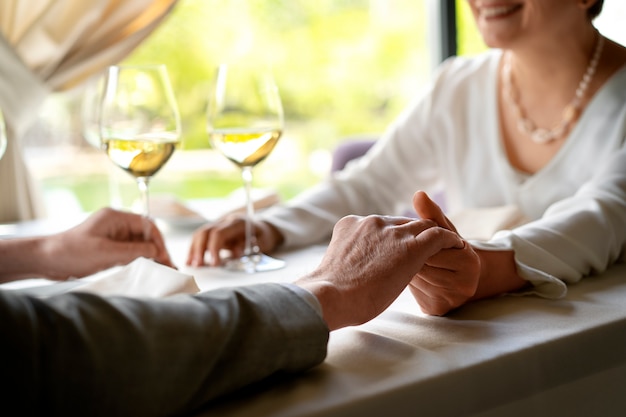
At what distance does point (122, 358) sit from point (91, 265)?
630 mm

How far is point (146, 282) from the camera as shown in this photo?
95cm

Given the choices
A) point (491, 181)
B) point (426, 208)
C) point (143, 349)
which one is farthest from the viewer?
point (491, 181)

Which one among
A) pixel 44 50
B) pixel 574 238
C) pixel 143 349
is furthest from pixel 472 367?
pixel 44 50

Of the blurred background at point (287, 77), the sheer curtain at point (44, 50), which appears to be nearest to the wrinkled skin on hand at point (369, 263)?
the sheer curtain at point (44, 50)

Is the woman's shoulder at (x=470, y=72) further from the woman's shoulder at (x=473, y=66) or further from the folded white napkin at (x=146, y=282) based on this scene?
the folded white napkin at (x=146, y=282)

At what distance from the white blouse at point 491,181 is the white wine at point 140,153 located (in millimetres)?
350

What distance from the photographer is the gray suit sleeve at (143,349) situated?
25.9 inches

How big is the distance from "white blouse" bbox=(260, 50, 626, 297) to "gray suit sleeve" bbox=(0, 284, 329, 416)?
0.44 meters

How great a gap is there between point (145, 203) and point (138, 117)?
15cm

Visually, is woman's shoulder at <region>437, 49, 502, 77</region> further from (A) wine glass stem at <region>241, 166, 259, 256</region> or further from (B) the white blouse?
(A) wine glass stem at <region>241, 166, 259, 256</region>

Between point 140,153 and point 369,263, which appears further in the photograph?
point 140,153

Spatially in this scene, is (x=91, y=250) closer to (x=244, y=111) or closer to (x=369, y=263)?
(x=244, y=111)

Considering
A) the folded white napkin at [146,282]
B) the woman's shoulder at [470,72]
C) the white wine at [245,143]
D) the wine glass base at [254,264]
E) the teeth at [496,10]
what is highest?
the teeth at [496,10]

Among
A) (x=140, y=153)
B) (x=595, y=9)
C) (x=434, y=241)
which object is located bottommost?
(x=434, y=241)
